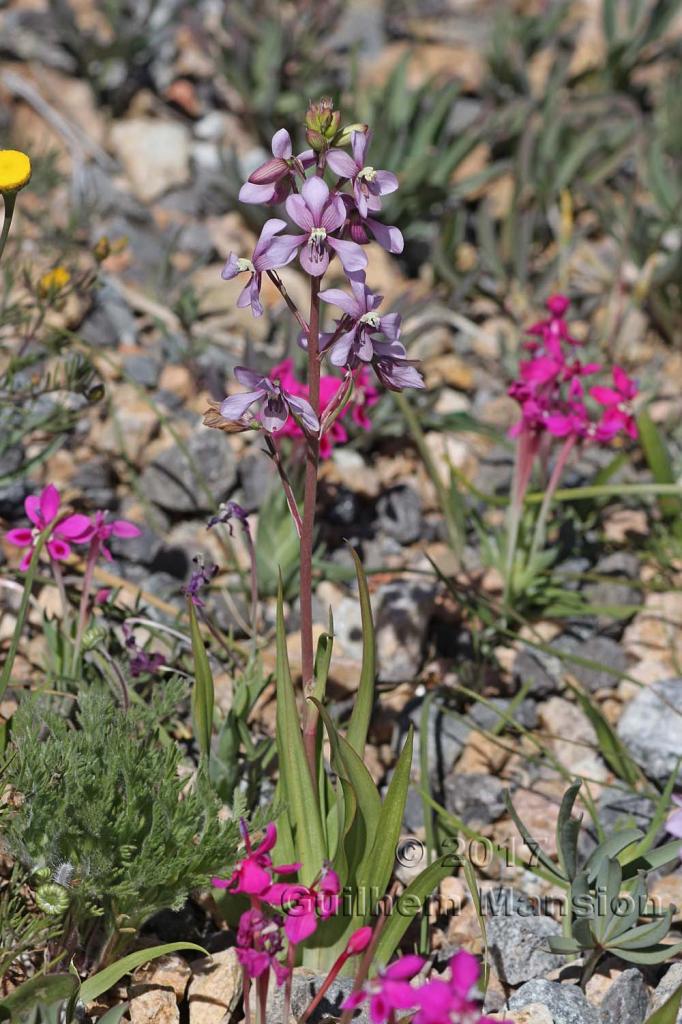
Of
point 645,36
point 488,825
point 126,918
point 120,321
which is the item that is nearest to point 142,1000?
point 126,918

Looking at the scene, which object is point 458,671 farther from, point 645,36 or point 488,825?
point 645,36

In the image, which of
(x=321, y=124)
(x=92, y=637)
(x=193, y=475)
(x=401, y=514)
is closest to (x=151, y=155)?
(x=193, y=475)

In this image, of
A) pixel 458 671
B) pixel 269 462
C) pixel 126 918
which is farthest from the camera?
pixel 269 462

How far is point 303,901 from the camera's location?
1823mm

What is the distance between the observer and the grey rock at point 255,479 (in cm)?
346

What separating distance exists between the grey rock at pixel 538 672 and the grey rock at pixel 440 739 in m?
0.25

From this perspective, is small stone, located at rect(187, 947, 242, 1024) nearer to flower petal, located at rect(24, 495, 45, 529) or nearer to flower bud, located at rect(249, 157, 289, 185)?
flower petal, located at rect(24, 495, 45, 529)

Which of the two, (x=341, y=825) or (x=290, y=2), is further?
(x=290, y=2)

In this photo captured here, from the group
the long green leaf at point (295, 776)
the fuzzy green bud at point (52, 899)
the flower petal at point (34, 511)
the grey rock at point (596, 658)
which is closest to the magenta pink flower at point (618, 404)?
the grey rock at point (596, 658)

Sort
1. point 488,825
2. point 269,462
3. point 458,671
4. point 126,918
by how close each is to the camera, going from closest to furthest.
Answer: point 126,918 → point 488,825 → point 458,671 → point 269,462

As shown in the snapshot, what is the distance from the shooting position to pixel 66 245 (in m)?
3.91

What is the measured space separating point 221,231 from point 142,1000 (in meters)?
3.13

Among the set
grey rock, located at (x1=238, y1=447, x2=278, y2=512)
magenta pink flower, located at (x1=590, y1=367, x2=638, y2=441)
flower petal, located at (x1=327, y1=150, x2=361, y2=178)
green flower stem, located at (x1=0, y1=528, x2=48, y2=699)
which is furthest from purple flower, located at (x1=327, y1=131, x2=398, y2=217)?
grey rock, located at (x1=238, y1=447, x2=278, y2=512)

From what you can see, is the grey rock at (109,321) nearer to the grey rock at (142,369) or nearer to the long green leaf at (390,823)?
the grey rock at (142,369)
